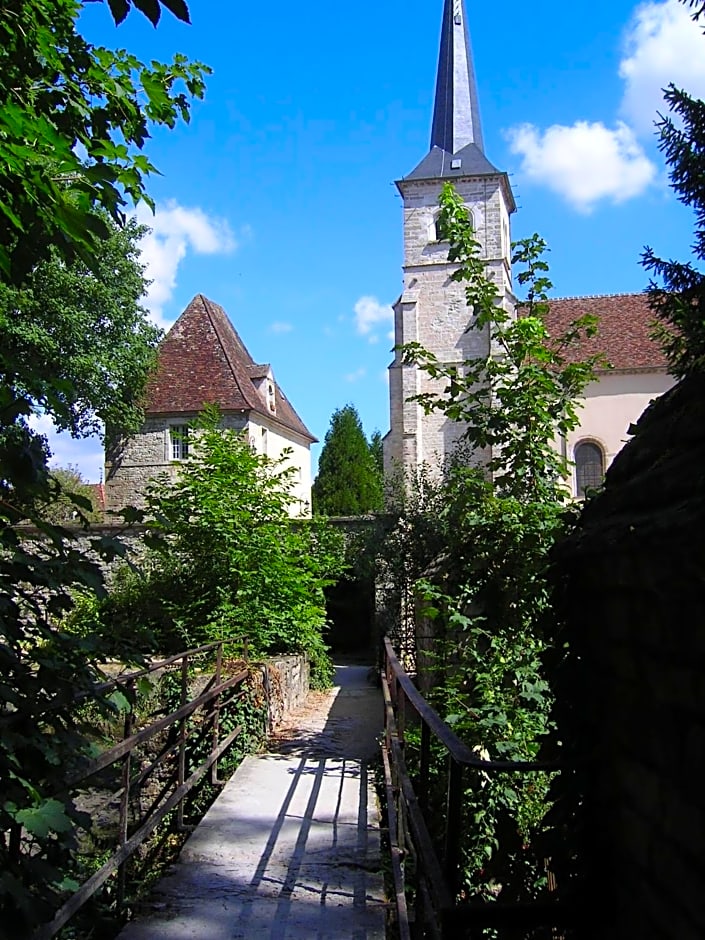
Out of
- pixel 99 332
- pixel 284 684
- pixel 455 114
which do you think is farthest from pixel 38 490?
pixel 455 114

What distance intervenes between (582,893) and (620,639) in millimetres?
793

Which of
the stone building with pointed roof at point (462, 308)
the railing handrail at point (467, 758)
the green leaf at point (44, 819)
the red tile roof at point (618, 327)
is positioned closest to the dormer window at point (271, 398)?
the stone building with pointed roof at point (462, 308)

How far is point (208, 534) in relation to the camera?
10250mm

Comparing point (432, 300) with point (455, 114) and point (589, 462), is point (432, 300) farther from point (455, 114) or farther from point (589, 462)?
point (589, 462)

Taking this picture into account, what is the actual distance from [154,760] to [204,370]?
24634 mm

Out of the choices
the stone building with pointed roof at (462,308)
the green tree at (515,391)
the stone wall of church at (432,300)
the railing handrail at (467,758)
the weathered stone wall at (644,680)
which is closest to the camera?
the weathered stone wall at (644,680)

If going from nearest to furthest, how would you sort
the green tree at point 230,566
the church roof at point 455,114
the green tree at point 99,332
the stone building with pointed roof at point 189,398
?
the green tree at point 230,566 < the green tree at point 99,332 < the stone building with pointed roof at point 189,398 < the church roof at point 455,114

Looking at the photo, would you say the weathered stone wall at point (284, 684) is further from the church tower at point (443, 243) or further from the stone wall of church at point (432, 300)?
the church tower at point (443, 243)

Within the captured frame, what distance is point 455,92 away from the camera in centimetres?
3453

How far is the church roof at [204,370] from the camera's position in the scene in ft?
93.8

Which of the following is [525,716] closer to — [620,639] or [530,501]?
[530,501]

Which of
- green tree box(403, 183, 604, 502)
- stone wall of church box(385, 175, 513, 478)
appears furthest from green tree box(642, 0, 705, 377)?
stone wall of church box(385, 175, 513, 478)

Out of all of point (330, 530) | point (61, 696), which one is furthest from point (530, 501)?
point (330, 530)

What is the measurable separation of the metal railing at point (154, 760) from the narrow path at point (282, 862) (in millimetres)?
301
